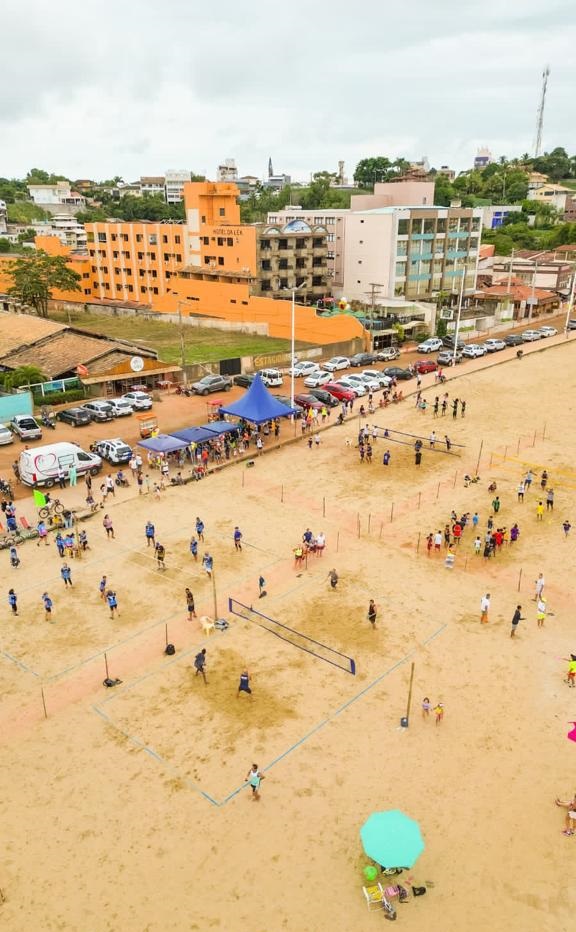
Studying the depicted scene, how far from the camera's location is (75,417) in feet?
141

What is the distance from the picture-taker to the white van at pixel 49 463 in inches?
1271

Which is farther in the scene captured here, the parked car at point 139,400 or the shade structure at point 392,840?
the parked car at point 139,400

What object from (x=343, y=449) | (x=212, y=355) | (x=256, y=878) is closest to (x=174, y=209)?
(x=212, y=355)

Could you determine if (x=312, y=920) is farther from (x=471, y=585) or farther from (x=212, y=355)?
(x=212, y=355)

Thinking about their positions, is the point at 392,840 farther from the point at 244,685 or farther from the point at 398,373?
the point at 398,373

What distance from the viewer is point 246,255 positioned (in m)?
77.6

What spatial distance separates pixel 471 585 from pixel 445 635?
375cm

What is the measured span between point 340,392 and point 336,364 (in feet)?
32.3

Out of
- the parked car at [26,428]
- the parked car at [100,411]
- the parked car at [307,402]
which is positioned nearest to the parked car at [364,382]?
the parked car at [307,402]

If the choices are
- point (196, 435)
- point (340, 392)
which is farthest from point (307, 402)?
point (196, 435)

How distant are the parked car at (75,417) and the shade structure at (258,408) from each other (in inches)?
379

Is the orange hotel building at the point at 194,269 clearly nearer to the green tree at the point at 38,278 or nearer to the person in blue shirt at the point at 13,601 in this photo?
the green tree at the point at 38,278

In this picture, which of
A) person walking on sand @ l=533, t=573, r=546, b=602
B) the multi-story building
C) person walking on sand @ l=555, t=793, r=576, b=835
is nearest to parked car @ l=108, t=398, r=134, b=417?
person walking on sand @ l=533, t=573, r=546, b=602

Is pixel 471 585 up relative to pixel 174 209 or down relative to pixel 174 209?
down
